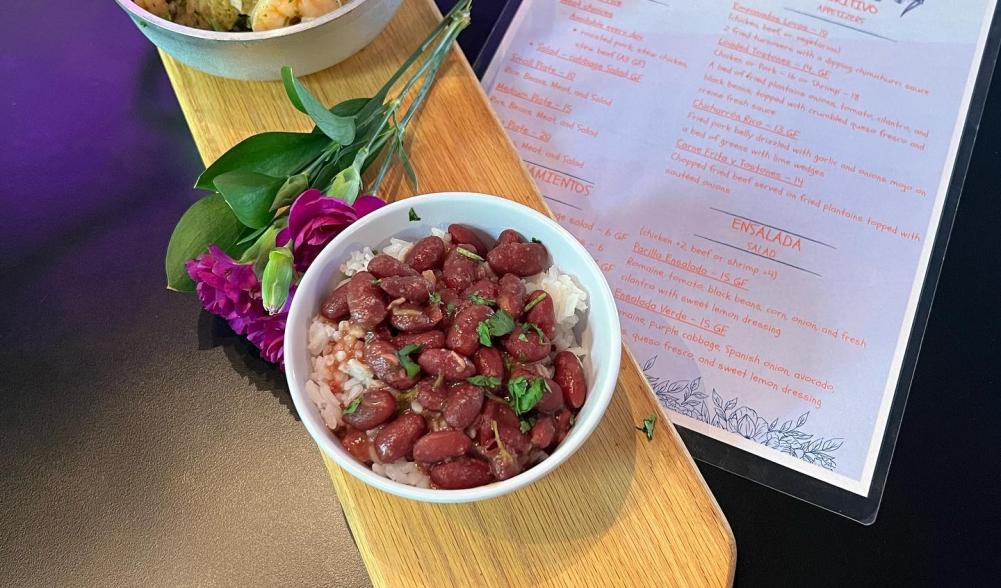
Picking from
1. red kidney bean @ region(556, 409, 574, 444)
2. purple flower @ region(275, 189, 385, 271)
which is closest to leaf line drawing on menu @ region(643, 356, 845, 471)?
red kidney bean @ region(556, 409, 574, 444)

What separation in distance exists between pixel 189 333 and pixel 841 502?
877 mm

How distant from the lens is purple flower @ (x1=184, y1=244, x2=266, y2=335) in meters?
0.78

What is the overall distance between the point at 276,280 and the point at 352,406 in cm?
16

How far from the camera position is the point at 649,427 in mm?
821

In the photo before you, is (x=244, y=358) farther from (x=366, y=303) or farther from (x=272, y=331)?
(x=366, y=303)

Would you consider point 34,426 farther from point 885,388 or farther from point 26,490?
point 885,388

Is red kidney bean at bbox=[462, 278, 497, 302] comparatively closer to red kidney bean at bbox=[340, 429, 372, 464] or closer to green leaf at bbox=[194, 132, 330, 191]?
red kidney bean at bbox=[340, 429, 372, 464]

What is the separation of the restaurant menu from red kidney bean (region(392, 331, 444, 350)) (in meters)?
A: 0.34

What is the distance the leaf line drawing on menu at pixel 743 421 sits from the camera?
3.00ft

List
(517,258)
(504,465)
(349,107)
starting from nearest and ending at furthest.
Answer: (504,465) → (517,258) → (349,107)

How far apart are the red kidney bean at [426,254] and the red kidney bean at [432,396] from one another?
0.45 feet

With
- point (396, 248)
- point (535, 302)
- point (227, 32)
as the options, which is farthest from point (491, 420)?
point (227, 32)

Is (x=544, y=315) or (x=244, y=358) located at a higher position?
(x=544, y=315)

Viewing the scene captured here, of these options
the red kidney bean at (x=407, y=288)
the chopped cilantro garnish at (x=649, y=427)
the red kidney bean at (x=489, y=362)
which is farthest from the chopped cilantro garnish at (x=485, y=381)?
the chopped cilantro garnish at (x=649, y=427)
